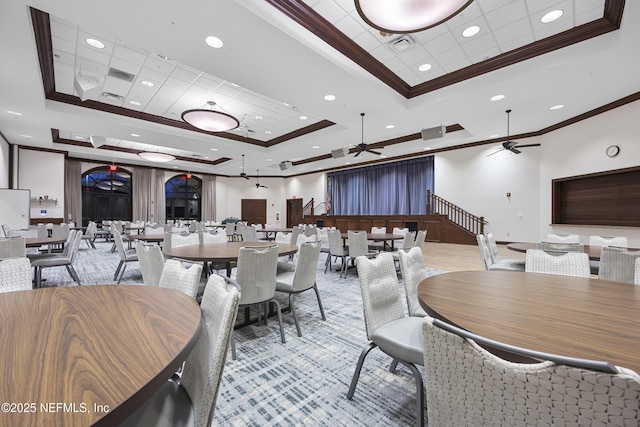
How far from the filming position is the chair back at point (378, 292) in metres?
1.66

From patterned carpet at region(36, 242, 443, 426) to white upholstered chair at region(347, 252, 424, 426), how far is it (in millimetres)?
108

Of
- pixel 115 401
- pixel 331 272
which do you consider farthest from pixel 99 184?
pixel 115 401

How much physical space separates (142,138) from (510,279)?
32.7 ft

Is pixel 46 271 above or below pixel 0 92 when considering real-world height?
below

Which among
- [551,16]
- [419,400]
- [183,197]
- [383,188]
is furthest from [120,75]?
[183,197]

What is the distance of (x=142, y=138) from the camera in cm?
859

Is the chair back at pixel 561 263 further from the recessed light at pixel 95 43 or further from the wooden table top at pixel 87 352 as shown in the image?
the recessed light at pixel 95 43

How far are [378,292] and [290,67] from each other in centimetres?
387

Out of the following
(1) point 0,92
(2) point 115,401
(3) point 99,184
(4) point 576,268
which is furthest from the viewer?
(3) point 99,184

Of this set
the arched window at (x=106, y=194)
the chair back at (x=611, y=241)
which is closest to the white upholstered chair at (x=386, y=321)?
the chair back at (x=611, y=241)

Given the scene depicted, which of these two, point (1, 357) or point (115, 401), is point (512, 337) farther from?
point (1, 357)

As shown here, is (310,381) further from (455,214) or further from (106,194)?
(106,194)

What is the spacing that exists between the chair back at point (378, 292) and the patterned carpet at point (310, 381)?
482mm

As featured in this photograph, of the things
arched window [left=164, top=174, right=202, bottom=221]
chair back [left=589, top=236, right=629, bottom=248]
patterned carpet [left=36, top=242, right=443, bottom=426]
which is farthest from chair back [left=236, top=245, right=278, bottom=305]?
arched window [left=164, top=174, right=202, bottom=221]
